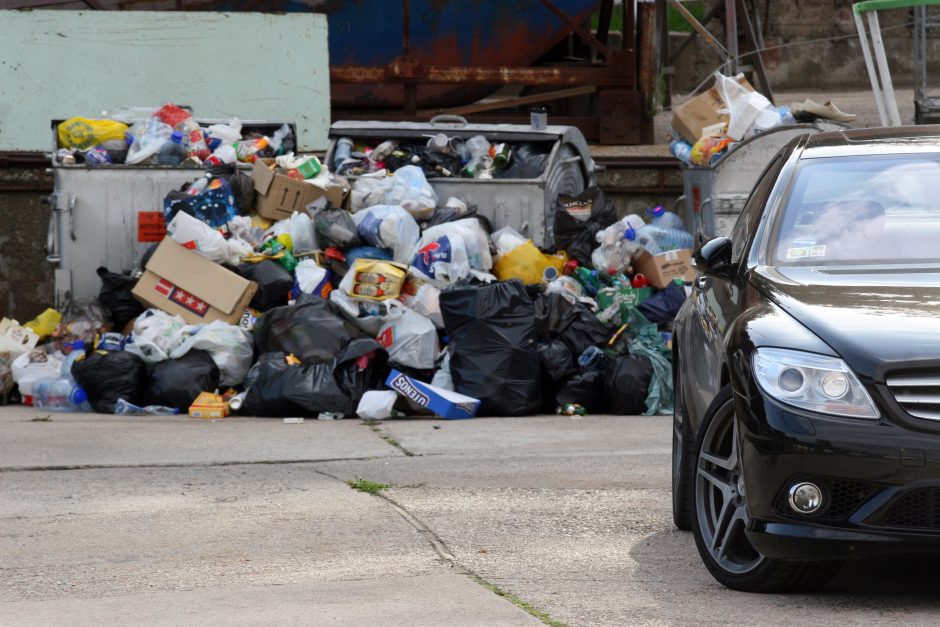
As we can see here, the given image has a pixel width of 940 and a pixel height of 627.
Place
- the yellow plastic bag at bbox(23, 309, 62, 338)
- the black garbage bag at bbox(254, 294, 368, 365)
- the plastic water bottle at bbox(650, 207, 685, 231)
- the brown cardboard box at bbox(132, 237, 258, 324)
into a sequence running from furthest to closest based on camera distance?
1. the plastic water bottle at bbox(650, 207, 685, 231)
2. the yellow plastic bag at bbox(23, 309, 62, 338)
3. the brown cardboard box at bbox(132, 237, 258, 324)
4. the black garbage bag at bbox(254, 294, 368, 365)

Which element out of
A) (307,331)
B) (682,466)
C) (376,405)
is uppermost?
(682,466)

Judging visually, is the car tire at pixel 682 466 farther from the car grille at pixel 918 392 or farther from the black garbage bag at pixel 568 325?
the black garbage bag at pixel 568 325

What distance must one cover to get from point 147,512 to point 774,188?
2.86m

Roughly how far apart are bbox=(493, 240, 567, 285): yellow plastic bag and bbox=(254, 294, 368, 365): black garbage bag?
1.14 metres

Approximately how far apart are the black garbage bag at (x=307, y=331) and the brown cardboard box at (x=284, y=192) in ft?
3.45

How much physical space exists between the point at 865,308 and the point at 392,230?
6179mm

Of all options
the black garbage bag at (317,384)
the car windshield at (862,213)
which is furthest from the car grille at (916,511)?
the black garbage bag at (317,384)

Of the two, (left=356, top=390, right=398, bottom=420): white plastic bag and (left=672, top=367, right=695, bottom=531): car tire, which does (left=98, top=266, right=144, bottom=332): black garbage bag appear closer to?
(left=356, top=390, right=398, bottom=420): white plastic bag

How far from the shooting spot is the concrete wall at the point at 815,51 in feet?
67.3

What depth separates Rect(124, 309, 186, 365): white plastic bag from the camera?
9758 mm

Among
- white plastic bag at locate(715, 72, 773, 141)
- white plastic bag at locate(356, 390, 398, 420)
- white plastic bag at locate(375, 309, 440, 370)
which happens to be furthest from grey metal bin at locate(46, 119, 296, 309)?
white plastic bag at locate(715, 72, 773, 141)

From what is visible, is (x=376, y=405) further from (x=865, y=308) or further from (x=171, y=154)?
(x=865, y=308)

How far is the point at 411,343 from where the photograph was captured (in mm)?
9664

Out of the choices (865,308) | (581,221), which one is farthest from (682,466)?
(581,221)
